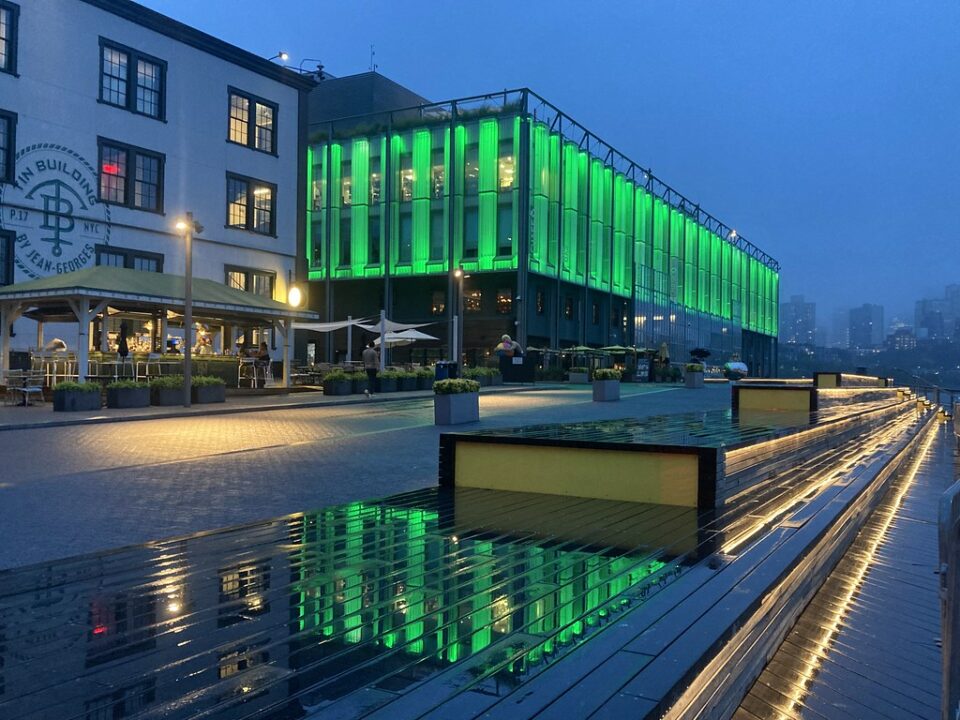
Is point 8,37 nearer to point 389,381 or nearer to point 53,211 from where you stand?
point 53,211

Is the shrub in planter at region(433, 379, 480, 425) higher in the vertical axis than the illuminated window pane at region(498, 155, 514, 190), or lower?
lower

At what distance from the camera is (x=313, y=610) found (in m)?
3.51

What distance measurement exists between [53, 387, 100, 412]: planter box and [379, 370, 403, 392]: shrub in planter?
10908mm

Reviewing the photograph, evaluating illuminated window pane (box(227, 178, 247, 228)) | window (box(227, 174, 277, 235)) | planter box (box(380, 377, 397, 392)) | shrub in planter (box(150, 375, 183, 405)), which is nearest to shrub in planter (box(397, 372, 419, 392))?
planter box (box(380, 377, 397, 392))

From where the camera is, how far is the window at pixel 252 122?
3281 cm

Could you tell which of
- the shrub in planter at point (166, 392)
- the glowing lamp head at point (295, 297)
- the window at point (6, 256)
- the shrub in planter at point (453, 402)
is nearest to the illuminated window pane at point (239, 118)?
the glowing lamp head at point (295, 297)

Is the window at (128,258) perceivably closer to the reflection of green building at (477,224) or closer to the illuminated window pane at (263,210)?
the illuminated window pane at (263,210)

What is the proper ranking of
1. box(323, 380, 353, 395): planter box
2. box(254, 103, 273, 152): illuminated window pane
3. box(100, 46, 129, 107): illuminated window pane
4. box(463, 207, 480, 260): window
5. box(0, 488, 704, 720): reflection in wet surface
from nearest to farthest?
box(0, 488, 704, 720): reflection in wet surface
box(323, 380, 353, 395): planter box
box(100, 46, 129, 107): illuminated window pane
box(254, 103, 273, 152): illuminated window pane
box(463, 207, 480, 260): window

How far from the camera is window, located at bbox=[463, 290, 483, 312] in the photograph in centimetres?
4816

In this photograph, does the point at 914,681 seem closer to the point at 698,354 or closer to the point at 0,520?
the point at 0,520

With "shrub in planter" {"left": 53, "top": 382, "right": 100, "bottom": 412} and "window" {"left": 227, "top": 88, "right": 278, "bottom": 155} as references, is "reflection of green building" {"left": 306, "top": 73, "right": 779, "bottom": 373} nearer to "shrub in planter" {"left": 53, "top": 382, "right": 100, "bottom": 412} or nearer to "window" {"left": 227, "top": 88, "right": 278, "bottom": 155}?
"window" {"left": 227, "top": 88, "right": 278, "bottom": 155}

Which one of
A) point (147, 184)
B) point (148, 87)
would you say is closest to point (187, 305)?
point (147, 184)

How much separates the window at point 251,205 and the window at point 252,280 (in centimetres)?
180

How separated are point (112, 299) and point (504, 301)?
1123 inches
